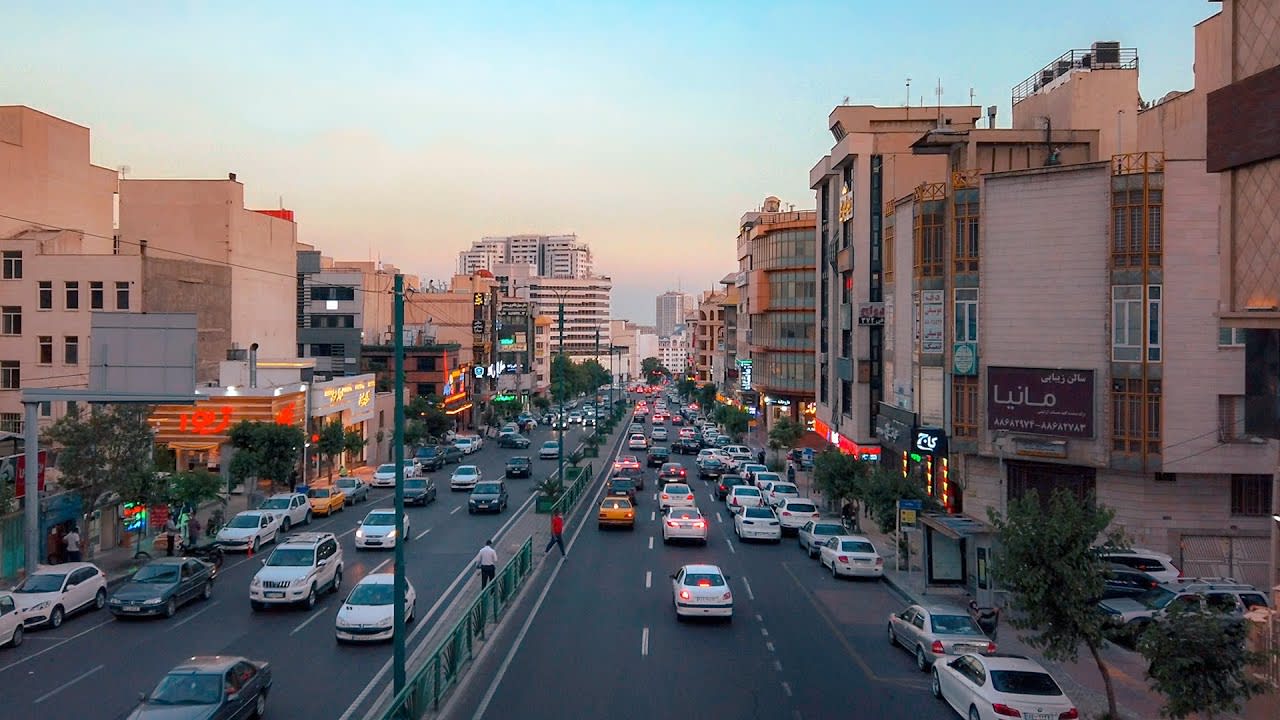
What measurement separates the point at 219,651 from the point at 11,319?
3995 cm

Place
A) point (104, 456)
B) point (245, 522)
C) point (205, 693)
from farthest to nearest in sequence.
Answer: point (245, 522) → point (104, 456) → point (205, 693)

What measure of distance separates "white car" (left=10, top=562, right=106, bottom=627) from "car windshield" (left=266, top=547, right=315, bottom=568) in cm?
403

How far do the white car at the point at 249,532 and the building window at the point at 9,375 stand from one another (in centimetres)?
2532

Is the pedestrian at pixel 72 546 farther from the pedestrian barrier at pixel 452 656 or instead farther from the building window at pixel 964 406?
the building window at pixel 964 406

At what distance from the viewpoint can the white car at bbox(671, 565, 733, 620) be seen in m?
22.9

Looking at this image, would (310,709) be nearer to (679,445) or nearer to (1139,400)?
(1139,400)

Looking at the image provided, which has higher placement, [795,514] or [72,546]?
[72,546]

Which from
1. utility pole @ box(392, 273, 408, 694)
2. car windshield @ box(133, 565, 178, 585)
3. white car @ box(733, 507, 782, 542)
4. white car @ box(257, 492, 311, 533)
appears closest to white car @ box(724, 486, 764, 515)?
white car @ box(733, 507, 782, 542)

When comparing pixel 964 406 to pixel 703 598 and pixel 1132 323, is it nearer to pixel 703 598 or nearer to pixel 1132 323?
pixel 1132 323

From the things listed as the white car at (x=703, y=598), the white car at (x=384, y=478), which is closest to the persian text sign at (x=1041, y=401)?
the white car at (x=703, y=598)

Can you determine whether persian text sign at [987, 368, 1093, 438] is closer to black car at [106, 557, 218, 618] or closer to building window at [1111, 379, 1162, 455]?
building window at [1111, 379, 1162, 455]

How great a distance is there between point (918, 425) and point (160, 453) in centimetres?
3008

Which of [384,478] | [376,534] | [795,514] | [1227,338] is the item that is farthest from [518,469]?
[1227,338]

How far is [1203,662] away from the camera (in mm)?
13500
